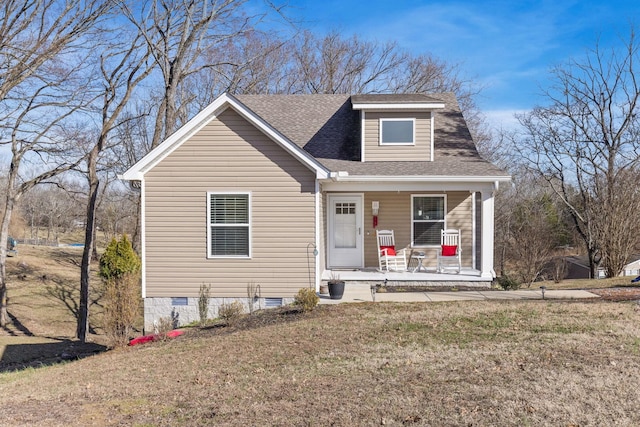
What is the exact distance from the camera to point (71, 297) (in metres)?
23.3

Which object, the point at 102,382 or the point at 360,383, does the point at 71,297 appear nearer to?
the point at 102,382

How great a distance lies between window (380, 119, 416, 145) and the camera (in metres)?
14.2

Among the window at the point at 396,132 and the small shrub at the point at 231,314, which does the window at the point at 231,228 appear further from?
the window at the point at 396,132

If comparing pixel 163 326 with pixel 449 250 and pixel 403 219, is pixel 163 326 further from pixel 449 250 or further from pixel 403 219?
pixel 449 250

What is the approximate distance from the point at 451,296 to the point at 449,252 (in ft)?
7.17

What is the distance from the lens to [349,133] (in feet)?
50.6

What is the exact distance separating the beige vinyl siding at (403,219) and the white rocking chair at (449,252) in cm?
37

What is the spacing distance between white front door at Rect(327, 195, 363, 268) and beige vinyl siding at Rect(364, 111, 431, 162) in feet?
4.37

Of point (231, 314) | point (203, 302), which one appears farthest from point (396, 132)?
point (231, 314)

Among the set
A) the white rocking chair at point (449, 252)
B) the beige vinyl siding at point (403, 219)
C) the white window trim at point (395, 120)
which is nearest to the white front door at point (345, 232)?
the beige vinyl siding at point (403, 219)

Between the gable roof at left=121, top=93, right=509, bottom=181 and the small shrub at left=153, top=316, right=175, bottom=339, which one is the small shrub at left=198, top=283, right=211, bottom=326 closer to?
the small shrub at left=153, top=316, right=175, bottom=339

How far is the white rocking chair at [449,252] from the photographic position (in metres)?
13.4

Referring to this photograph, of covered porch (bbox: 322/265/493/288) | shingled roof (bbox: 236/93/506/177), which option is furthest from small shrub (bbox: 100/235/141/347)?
shingled roof (bbox: 236/93/506/177)

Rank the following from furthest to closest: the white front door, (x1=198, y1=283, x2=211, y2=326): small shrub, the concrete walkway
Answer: the white front door < (x1=198, y1=283, x2=211, y2=326): small shrub < the concrete walkway
